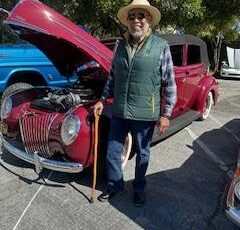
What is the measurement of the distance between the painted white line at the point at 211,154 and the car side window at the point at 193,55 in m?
1.14

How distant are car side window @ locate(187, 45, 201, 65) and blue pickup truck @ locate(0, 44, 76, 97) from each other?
6.15 ft

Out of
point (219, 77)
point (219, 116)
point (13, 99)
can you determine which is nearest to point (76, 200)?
point (13, 99)

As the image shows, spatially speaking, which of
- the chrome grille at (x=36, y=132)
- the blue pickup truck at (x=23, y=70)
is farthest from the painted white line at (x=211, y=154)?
the chrome grille at (x=36, y=132)

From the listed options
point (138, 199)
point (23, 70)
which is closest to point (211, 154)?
point (138, 199)

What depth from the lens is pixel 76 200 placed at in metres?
4.28

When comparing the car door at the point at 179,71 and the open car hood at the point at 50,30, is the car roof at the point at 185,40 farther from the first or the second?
the open car hood at the point at 50,30

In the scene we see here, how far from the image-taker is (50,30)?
4418 millimetres

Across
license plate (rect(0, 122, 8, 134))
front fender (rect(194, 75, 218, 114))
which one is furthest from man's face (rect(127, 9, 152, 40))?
front fender (rect(194, 75, 218, 114))

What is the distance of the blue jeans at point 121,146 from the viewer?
4020 millimetres

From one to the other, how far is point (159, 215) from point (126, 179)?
0.87 m

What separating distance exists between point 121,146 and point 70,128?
22.3 inches

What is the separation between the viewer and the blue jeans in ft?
13.2

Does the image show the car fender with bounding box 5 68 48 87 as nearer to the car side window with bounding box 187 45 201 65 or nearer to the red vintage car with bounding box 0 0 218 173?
the red vintage car with bounding box 0 0 218 173

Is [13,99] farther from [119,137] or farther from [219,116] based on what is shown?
[219,116]
